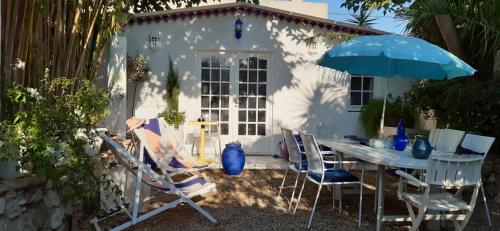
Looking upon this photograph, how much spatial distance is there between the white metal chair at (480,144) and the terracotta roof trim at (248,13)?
3.95 meters

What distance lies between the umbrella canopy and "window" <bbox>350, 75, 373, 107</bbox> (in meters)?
3.09

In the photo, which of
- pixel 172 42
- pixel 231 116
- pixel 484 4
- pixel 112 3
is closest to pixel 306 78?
pixel 231 116

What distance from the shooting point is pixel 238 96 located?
27.7 feet

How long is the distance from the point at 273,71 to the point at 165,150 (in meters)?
3.72

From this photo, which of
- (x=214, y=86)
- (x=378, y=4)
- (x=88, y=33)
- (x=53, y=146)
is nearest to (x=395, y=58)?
(x=53, y=146)

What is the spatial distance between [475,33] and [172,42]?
16.8 feet

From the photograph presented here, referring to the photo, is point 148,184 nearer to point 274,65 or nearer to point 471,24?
point 274,65

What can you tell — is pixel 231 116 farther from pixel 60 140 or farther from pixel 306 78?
pixel 60 140

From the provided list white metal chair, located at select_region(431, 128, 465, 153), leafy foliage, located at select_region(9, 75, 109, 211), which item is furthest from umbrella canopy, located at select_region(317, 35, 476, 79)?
leafy foliage, located at select_region(9, 75, 109, 211)

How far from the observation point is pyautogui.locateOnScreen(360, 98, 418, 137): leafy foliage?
816cm

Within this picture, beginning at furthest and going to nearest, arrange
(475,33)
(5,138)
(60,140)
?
1. (475,33)
2. (60,140)
3. (5,138)

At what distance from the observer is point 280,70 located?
8.45m

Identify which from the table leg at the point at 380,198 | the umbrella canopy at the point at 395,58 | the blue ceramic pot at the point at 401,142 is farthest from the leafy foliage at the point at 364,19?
the table leg at the point at 380,198

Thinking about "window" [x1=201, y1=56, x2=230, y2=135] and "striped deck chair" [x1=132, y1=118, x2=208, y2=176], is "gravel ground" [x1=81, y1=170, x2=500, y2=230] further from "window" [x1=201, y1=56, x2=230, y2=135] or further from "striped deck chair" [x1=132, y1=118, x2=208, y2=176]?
"window" [x1=201, y1=56, x2=230, y2=135]
